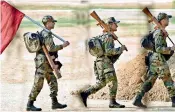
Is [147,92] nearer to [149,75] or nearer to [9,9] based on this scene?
[149,75]

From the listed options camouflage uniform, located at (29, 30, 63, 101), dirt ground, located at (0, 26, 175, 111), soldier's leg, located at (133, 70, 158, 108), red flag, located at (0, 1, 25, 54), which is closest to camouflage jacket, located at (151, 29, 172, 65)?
soldier's leg, located at (133, 70, 158, 108)

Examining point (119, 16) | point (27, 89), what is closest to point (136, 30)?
point (119, 16)

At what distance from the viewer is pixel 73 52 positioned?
15.1 meters

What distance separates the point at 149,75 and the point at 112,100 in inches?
23.5

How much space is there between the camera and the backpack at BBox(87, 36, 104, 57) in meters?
14.6

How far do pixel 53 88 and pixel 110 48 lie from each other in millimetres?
939

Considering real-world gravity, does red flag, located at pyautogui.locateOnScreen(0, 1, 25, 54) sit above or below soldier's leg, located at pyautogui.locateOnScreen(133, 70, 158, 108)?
above

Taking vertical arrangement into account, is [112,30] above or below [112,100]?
above

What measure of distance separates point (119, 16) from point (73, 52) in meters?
0.80

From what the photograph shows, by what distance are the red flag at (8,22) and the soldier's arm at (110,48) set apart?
124cm

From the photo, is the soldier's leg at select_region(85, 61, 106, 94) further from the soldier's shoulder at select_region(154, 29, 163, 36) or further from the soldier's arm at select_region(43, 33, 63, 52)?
the soldier's shoulder at select_region(154, 29, 163, 36)

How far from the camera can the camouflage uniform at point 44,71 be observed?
14547 mm

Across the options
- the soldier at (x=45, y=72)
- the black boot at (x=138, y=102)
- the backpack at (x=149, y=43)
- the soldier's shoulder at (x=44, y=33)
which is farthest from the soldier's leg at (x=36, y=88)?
the backpack at (x=149, y=43)

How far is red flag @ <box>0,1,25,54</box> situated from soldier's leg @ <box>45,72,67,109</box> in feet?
2.57
